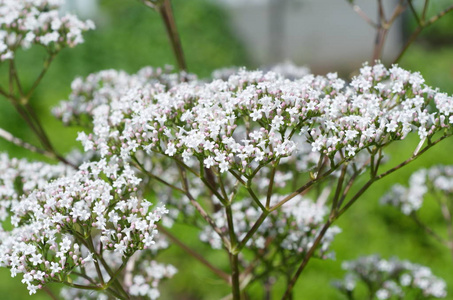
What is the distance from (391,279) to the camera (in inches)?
168

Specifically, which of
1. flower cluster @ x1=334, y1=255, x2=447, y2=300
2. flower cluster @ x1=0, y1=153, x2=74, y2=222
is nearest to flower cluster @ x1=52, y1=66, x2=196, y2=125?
flower cluster @ x1=0, y1=153, x2=74, y2=222

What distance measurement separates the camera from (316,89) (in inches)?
117

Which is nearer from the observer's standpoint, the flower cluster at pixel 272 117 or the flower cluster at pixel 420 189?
the flower cluster at pixel 272 117

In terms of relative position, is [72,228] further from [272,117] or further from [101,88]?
[101,88]

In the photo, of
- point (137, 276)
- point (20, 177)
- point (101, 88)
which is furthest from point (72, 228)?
point (101, 88)

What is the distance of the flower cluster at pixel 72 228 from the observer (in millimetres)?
2656

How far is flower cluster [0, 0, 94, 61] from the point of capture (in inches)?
142

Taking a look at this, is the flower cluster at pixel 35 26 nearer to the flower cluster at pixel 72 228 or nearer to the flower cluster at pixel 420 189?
the flower cluster at pixel 72 228

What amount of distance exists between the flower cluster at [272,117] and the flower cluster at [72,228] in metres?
0.28

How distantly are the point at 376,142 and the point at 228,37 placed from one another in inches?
688

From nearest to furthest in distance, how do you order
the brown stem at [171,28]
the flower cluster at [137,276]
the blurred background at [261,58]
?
the flower cluster at [137,276], the brown stem at [171,28], the blurred background at [261,58]

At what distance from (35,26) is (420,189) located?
10.4ft

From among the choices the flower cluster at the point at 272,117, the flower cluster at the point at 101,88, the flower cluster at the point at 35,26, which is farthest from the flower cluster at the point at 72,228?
the flower cluster at the point at 35,26

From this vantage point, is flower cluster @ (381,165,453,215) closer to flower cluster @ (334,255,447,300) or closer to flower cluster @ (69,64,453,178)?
flower cluster @ (334,255,447,300)
